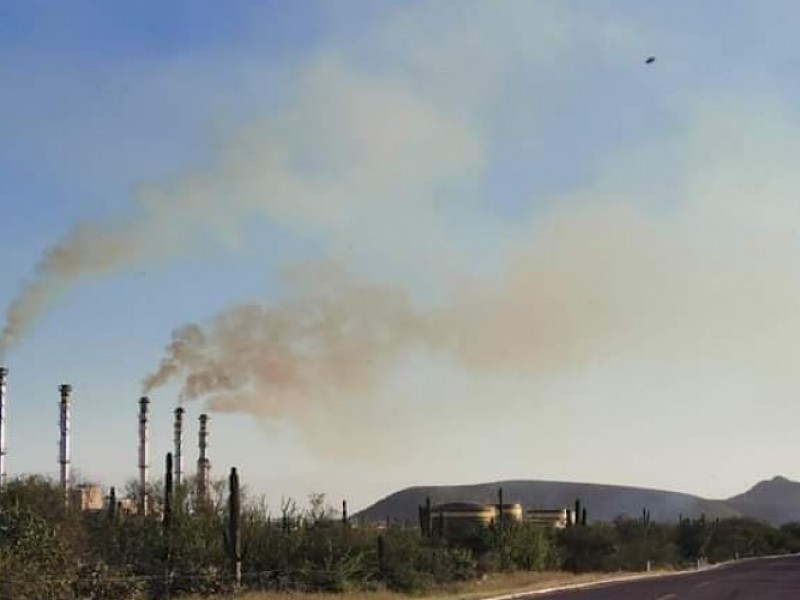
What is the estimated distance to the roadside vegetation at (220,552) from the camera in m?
29.6

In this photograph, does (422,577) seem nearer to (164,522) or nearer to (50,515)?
(164,522)

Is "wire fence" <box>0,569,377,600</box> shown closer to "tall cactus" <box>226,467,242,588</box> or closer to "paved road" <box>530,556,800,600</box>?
"tall cactus" <box>226,467,242,588</box>

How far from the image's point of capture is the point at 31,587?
27.2 m

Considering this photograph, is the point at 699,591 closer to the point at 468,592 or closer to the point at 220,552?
the point at 468,592

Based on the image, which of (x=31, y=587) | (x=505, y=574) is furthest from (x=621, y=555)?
(x=31, y=587)

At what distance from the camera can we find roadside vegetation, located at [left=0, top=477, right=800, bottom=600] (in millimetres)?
29594

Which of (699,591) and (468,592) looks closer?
(699,591)

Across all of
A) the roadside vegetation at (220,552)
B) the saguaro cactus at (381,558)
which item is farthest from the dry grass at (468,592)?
the saguaro cactus at (381,558)

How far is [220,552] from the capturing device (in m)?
40.6

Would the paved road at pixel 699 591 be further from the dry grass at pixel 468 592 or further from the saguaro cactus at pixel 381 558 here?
the saguaro cactus at pixel 381 558

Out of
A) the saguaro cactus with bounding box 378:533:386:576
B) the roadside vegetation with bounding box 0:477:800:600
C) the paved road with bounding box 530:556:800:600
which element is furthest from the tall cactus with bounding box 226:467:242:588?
the paved road with bounding box 530:556:800:600

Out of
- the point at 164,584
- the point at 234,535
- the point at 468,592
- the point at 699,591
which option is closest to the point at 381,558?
the point at 468,592

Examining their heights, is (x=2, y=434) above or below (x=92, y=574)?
above

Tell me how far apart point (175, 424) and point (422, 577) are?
75.4ft
